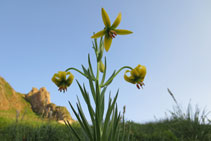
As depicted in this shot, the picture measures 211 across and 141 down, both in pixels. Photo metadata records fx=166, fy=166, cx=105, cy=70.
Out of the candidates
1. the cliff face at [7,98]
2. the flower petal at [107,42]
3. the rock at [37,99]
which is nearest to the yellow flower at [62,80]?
the flower petal at [107,42]

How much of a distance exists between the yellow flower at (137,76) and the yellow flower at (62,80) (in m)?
0.59

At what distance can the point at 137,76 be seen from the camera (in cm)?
165

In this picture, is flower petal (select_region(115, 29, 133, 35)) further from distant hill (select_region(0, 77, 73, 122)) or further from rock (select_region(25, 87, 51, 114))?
rock (select_region(25, 87, 51, 114))

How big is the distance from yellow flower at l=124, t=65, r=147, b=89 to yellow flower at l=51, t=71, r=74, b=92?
1.94 ft

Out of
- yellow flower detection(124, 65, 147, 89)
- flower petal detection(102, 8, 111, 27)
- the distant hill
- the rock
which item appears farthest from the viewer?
the rock

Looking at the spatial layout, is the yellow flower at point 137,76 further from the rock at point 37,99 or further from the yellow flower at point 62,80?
the rock at point 37,99

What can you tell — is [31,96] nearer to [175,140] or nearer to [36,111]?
[36,111]

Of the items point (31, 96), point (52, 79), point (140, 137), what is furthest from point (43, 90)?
point (52, 79)

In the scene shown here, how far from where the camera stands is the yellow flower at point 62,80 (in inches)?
68.0

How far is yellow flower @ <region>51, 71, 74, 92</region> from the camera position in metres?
1.73

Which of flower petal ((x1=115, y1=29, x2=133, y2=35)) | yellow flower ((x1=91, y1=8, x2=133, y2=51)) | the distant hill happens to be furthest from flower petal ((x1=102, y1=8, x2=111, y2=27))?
the distant hill

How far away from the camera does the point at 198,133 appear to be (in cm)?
377

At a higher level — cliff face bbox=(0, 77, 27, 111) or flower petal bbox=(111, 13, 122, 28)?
cliff face bbox=(0, 77, 27, 111)

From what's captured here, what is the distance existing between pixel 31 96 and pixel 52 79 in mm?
26444
